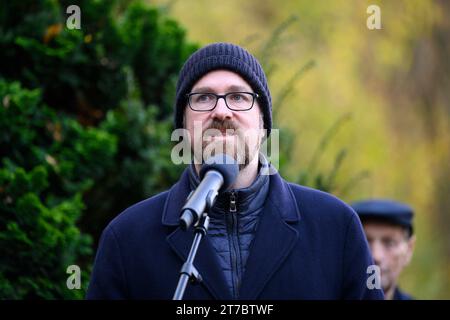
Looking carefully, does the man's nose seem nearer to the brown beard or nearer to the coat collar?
the brown beard

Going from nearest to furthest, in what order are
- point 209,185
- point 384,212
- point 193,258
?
point 193,258 → point 209,185 → point 384,212

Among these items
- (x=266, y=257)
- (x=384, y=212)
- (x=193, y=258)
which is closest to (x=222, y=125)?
(x=266, y=257)

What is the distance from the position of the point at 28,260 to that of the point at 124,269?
1.60 m

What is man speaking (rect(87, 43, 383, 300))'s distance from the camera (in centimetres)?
324

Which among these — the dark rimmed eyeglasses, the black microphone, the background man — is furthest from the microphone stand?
the background man

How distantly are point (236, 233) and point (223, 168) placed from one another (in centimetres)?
42

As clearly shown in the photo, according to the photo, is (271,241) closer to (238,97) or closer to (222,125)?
(222,125)

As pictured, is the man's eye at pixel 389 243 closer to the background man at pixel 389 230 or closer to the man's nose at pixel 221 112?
the background man at pixel 389 230

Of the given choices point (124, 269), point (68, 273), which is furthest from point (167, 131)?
point (124, 269)

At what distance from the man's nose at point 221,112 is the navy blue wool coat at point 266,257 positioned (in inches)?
15.8

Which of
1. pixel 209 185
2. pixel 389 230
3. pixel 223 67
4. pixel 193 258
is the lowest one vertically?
pixel 193 258

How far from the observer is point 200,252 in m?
3.31

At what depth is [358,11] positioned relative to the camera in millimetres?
11727

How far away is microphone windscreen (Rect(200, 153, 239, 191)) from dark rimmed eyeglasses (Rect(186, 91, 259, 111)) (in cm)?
37
